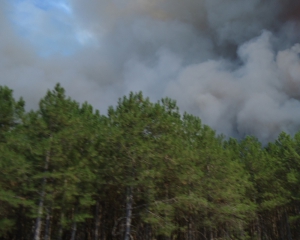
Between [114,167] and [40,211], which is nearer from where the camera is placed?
[40,211]

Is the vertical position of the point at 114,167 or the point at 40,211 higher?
the point at 114,167

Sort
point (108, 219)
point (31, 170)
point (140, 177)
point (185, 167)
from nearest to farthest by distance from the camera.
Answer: point (31, 170), point (140, 177), point (185, 167), point (108, 219)

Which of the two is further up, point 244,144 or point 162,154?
point 244,144

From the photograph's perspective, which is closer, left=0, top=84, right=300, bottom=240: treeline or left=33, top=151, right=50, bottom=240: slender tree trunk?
left=33, top=151, right=50, bottom=240: slender tree trunk

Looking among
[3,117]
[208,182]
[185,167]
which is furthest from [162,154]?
[3,117]

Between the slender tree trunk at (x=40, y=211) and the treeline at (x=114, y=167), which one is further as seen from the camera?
the treeline at (x=114, y=167)

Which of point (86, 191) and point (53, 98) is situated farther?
point (53, 98)

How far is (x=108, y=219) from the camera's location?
29641 millimetres

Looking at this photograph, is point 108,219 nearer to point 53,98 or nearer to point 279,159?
point 53,98

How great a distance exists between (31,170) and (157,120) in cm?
890

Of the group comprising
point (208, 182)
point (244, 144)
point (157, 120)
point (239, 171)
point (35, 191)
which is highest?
point (244, 144)

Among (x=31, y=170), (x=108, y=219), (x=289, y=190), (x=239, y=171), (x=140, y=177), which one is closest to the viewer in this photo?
(x=31, y=170)

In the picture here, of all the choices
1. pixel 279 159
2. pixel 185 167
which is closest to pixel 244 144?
pixel 279 159

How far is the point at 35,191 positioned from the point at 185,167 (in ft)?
30.1
